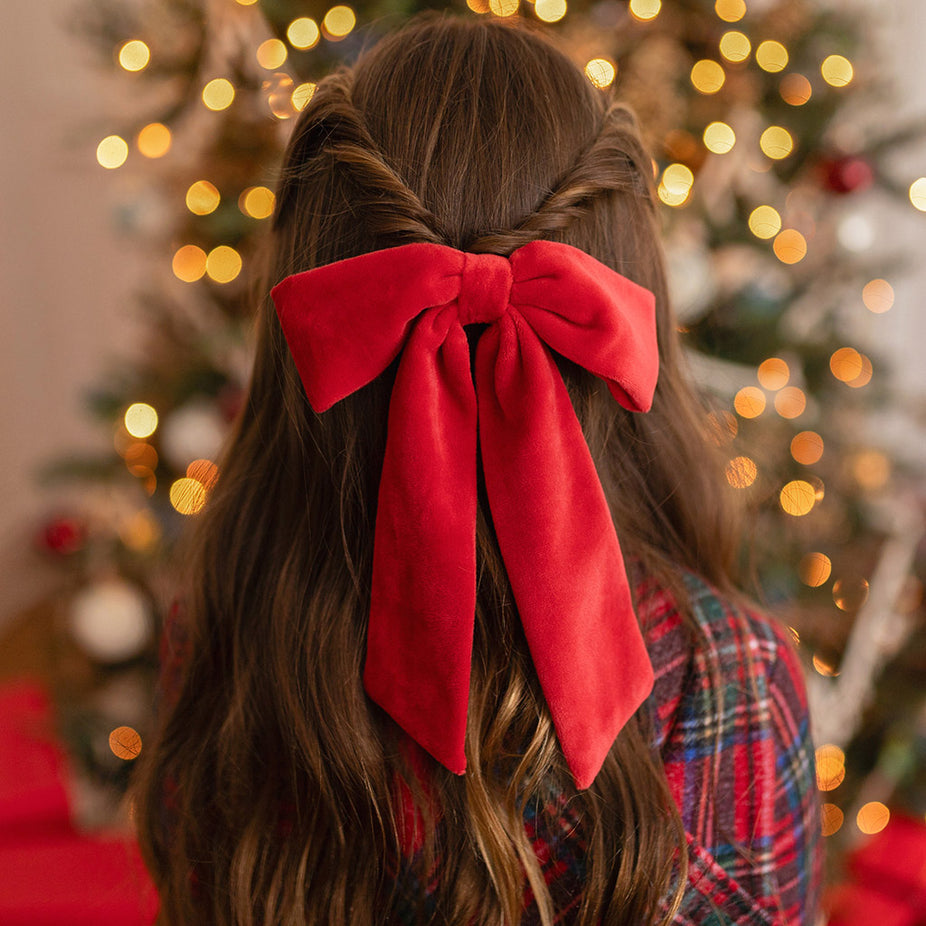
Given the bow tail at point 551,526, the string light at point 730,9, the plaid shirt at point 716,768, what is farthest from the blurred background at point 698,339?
the bow tail at point 551,526

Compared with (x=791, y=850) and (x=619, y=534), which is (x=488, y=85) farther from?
(x=791, y=850)

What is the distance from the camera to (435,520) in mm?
534

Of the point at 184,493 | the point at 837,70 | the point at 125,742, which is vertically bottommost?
the point at 125,742

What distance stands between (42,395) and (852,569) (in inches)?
86.5

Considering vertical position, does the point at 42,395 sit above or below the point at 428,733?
below

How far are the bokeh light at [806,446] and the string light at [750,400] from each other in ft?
0.43

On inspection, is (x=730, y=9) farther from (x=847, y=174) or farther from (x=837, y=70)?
(x=847, y=174)

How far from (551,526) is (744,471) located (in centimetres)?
74

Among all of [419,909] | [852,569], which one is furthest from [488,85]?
[852,569]

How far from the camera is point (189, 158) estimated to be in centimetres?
138

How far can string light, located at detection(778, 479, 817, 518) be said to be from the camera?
135 cm

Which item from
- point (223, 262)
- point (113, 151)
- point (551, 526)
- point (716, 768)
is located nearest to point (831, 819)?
point (716, 768)

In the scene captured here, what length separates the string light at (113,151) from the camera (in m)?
1.30

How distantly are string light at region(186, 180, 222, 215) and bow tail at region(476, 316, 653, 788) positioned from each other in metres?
0.91
